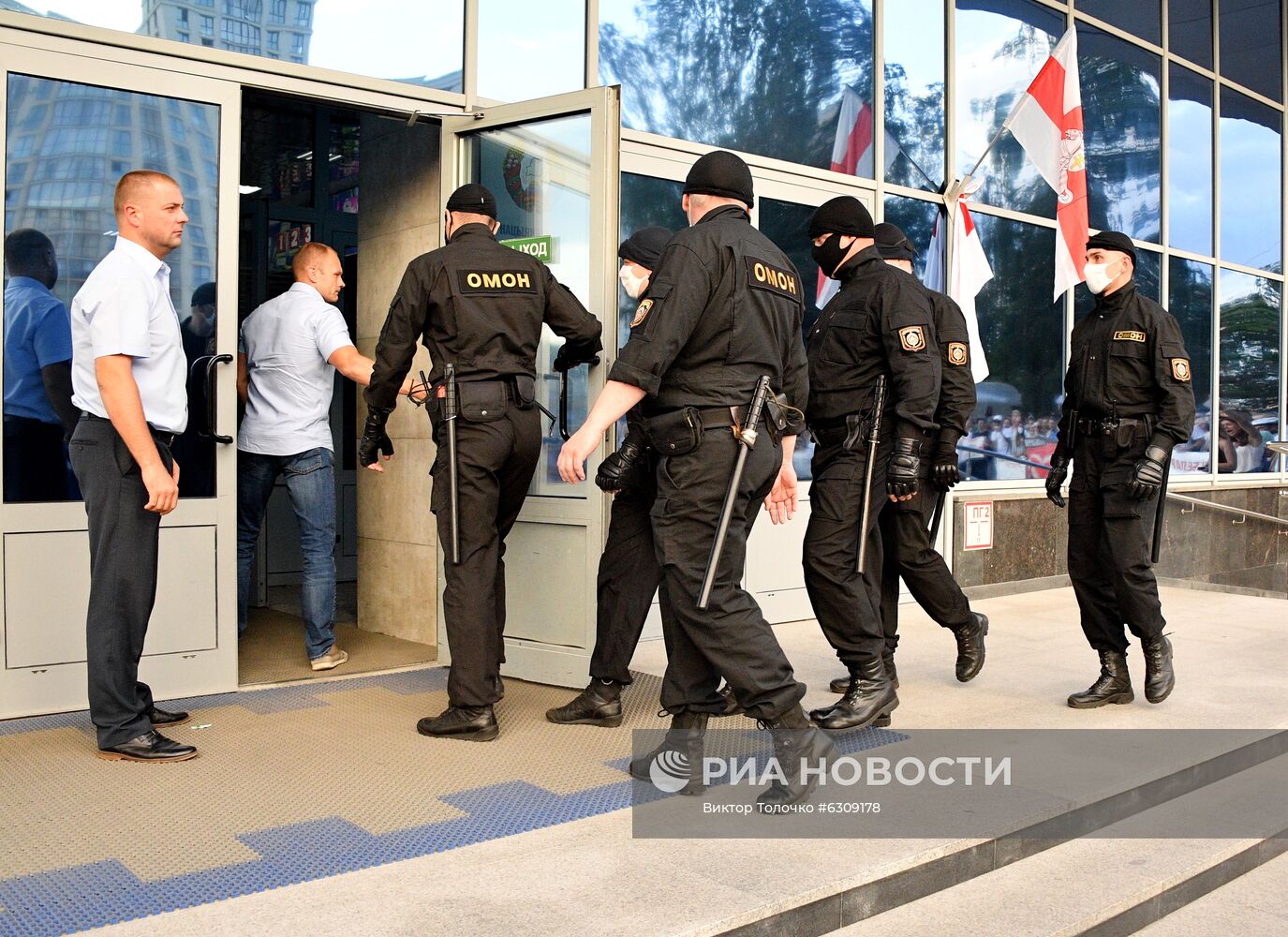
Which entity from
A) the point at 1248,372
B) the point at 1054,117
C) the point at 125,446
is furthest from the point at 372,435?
the point at 1248,372

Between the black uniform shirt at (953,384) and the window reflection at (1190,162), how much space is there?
6.13 m

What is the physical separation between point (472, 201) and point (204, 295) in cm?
111

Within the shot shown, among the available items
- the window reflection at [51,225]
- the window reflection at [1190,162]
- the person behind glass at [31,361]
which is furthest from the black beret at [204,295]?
the window reflection at [1190,162]

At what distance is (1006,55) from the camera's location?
809 cm

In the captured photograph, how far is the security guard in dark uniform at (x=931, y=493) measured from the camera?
460cm

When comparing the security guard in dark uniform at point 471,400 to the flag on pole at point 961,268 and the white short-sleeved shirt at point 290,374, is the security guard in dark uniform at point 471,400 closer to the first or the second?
the white short-sleeved shirt at point 290,374

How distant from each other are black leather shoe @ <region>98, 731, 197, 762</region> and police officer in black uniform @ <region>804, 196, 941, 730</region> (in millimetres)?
2092

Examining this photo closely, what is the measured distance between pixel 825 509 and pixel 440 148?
234cm

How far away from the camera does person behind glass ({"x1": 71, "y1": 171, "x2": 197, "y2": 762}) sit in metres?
3.48

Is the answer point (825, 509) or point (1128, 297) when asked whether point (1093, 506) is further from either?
point (825, 509)

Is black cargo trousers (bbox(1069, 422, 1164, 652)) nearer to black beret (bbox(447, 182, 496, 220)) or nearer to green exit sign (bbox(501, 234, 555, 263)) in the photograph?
green exit sign (bbox(501, 234, 555, 263))

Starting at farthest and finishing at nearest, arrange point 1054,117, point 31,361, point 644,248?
point 1054,117
point 644,248
point 31,361

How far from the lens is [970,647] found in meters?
4.93

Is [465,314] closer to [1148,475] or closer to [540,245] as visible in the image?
[540,245]
